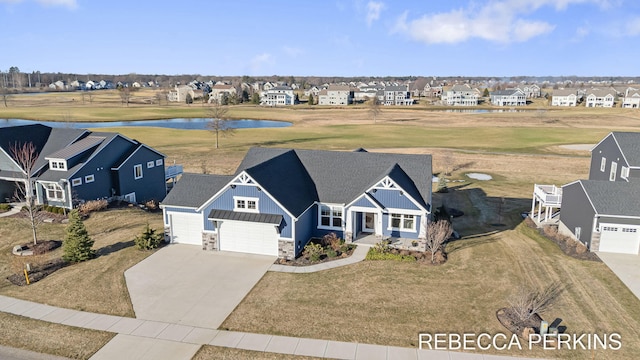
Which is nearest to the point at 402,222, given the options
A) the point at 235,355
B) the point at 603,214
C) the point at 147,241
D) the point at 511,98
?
the point at 603,214

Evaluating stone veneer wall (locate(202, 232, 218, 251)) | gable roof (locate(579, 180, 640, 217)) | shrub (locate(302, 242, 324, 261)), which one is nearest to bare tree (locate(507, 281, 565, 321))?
gable roof (locate(579, 180, 640, 217))

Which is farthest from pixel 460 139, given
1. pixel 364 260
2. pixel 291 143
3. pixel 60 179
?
pixel 60 179

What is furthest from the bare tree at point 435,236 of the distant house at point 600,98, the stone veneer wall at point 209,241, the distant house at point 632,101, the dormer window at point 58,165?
the distant house at point 600,98

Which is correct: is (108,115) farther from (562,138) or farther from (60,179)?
(562,138)

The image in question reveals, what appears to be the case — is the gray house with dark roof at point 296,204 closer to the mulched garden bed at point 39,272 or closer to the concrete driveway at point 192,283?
the concrete driveway at point 192,283

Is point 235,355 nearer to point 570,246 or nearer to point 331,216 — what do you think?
point 331,216

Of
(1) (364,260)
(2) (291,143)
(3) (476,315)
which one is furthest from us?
(2) (291,143)
